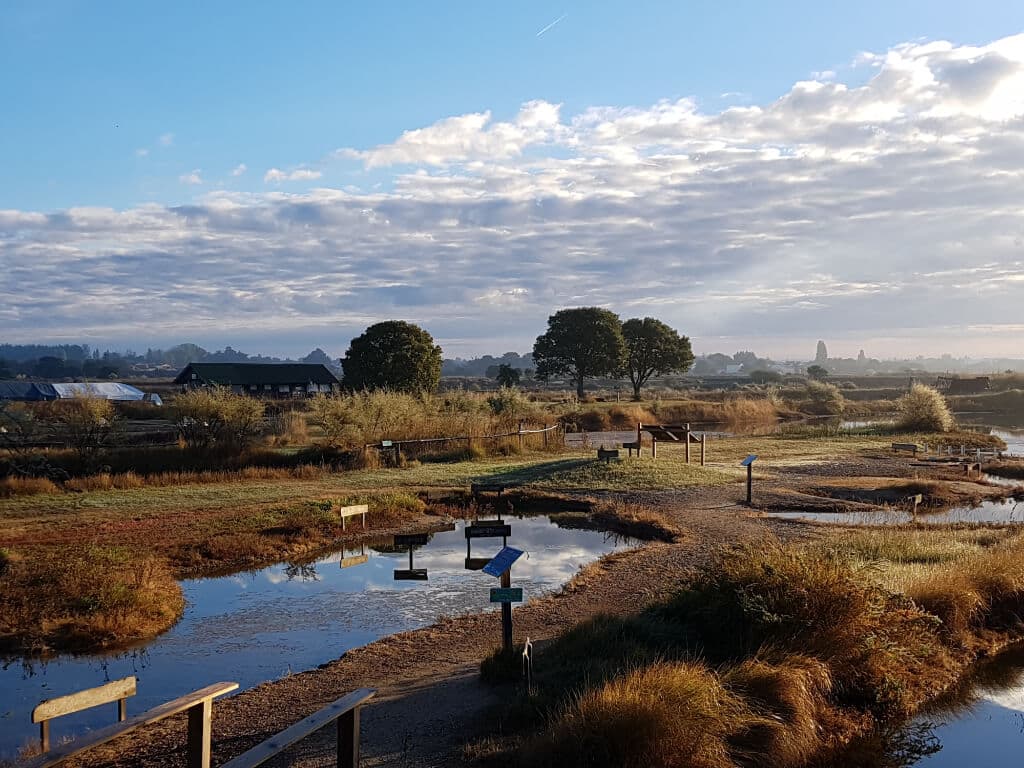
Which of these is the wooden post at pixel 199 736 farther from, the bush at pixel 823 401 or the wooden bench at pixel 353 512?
the bush at pixel 823 401

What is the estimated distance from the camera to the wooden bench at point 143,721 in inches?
212

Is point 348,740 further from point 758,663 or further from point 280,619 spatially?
point 280,619

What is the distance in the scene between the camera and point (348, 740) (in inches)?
268

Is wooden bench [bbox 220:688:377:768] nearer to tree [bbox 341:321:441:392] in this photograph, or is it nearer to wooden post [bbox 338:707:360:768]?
wooden post [bbox 338:707:360:768]

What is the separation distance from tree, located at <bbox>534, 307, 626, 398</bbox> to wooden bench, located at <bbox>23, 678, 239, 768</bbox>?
2606 inches

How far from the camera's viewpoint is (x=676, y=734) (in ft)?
24.1

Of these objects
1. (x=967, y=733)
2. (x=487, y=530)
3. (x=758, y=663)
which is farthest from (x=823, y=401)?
(x=758, y=663)

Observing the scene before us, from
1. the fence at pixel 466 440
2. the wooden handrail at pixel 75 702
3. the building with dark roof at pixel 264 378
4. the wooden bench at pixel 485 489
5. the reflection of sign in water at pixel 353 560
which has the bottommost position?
the reflection of sign in water at pixel 353 560

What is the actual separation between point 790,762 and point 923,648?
11.6 ft

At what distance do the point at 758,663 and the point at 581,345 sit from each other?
66.3m

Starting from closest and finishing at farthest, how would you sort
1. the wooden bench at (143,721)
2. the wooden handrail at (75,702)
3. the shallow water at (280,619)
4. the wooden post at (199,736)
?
the wooden bench at (143,721), the wooden post at (199,736), the wooden handrail at (75,702), the shallow water at (280,619)

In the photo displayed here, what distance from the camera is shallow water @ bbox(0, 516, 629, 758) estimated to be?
9688mm

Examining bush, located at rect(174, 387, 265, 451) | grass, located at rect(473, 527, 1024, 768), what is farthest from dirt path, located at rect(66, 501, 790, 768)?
bush, located at rect(174, 387, 265, 451)

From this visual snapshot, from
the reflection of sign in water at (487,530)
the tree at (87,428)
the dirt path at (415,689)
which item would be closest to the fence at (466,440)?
the tree at (87,428)
